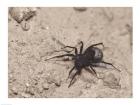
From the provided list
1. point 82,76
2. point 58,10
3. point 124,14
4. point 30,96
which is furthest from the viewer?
point 124,14

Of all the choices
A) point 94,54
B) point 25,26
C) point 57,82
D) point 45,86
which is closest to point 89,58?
point 94,54

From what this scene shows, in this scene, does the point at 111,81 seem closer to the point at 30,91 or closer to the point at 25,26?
the point at 30,91

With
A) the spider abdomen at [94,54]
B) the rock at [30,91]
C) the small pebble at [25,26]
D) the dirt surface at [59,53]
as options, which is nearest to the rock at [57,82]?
the dirt surface at [59,53]

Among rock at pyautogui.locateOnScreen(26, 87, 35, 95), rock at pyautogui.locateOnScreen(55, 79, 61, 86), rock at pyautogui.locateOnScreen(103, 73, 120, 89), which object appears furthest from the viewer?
rock at pyautogui.locateOnScreen(103, 73, 120, 89)

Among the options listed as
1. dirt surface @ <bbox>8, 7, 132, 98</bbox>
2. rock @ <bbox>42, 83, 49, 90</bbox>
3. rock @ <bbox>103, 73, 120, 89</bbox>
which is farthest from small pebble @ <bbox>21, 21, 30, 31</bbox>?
rock @ <bbox>103, 73, 120, 89</bbox>

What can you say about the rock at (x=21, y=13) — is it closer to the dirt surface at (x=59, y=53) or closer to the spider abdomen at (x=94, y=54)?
the dirt surface at (x=59, y=53)

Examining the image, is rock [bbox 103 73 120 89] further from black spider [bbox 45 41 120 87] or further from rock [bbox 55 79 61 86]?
rock [bbox 55 79 61 86]

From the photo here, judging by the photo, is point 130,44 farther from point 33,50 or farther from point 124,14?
point 33,50
